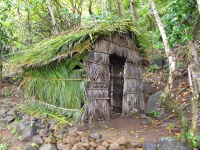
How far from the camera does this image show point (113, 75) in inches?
287

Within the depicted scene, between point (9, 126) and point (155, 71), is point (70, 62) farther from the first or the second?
point (155, 71)

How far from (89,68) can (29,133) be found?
2.10m

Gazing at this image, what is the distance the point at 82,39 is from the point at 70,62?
77 centimetres

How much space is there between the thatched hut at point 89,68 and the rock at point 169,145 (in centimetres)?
183

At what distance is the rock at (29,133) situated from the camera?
536cm

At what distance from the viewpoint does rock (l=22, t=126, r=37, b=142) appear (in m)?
5.36

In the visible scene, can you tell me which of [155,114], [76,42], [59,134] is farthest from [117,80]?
[59,134]

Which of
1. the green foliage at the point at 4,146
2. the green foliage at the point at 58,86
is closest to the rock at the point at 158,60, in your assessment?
the green foliage at the point at 58,86

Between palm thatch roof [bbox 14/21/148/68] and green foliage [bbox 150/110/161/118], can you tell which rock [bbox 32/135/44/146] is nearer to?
palm thatch roof [bbox 14/21/148/68]

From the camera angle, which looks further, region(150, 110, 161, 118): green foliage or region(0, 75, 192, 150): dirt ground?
region(150, 110, 161, 118): green foliage

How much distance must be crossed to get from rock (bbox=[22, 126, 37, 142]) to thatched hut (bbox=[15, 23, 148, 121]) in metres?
1.02

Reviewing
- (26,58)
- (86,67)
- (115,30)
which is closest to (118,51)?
(115,30)

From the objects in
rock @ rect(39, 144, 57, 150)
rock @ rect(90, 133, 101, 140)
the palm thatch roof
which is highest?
the palm thatch roof

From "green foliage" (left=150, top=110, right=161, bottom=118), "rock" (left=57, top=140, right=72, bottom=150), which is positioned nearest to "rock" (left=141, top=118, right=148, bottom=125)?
"green foliage" (left=150, top=110, right=161, bottom=118)
